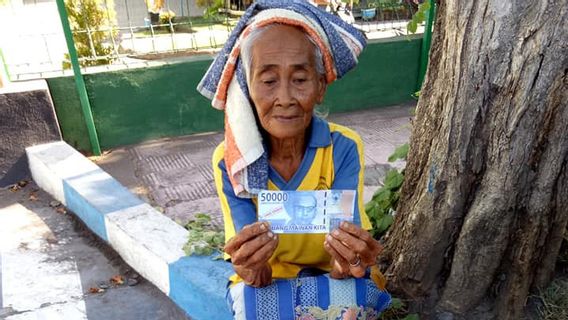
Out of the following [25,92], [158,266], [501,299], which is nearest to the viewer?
[501,299]

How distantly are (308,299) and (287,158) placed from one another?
530mm

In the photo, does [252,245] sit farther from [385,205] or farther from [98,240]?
[98,240]

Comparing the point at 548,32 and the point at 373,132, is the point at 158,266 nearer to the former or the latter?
the point at 548,32

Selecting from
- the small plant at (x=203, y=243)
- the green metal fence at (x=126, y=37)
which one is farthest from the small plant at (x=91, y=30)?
the small plant at (x=203, y=243)

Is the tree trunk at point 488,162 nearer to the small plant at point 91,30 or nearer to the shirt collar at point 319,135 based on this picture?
the shirt collar at point 319,135

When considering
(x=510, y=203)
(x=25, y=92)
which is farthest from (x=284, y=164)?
(x=25, y=92)

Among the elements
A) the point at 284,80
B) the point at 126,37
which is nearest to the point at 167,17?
the point at 126,37

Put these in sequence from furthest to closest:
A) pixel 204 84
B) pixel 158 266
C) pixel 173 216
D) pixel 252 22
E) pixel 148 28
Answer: pixel 148 28 < pixel 173 216 < pixel 158 266 < pixel 204 84 < pixel 252 22

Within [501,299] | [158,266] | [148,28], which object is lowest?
[158,266]

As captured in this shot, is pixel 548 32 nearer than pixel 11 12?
Yes

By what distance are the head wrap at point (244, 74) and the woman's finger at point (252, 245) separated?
0.83 feet

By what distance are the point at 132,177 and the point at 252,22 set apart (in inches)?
112

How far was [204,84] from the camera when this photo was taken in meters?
1.81

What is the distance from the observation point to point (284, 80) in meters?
1.59
